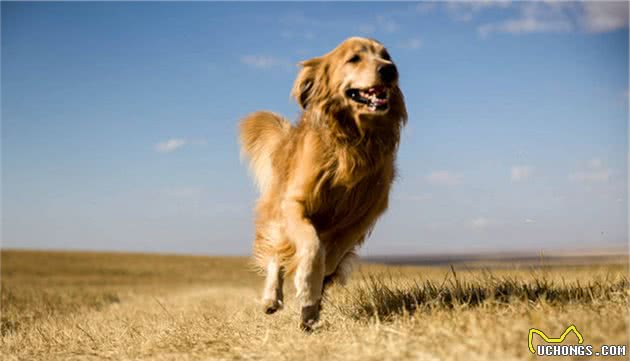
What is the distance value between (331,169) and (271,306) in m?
1.15

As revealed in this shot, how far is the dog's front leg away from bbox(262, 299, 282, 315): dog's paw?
1.26ft

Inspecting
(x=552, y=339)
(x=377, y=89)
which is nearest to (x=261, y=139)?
(x=377, y=89)

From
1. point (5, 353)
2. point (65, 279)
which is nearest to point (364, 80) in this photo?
point (5, 353)

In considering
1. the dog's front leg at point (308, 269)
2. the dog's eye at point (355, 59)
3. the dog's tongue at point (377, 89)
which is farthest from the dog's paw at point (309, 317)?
the dog's eye at point (355, 59)

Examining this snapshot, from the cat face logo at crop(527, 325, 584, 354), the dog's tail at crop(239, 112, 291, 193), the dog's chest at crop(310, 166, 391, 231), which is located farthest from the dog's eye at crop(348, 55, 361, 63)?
the cat face logo at crop(527, 325, 584, 354)

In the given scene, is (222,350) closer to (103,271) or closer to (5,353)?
(5,353)

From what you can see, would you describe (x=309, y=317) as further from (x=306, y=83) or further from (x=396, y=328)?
(x=306, y=83)

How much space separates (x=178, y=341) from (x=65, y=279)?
19.1 metres

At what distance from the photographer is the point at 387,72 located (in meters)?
4.59

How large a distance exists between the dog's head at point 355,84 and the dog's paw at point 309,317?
1.38 m

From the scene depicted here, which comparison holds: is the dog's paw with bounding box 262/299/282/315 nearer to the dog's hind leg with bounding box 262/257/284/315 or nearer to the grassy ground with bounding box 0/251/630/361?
the dog's hind leg with bounding box 262/257/284/315

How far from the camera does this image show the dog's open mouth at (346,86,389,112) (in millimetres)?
4633

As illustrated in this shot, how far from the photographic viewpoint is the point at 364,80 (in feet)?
15.2

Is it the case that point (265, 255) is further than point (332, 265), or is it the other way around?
point (265, 255)
